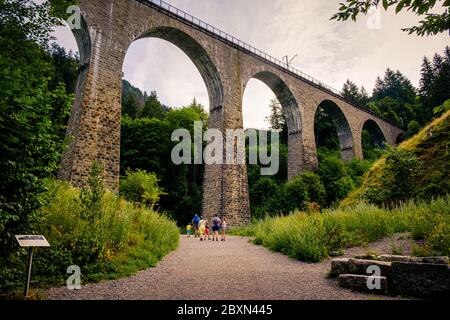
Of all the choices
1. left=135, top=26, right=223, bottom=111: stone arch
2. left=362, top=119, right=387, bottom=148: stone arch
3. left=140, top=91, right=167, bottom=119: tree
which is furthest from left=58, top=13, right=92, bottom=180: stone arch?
left=362, top=119, right=387, bottom=148: stone arch

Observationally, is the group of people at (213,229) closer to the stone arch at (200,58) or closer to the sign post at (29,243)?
the stone arch at (200,58)

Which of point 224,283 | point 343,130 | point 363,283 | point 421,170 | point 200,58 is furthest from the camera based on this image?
point 343,130

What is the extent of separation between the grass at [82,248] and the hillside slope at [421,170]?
8.91 metres

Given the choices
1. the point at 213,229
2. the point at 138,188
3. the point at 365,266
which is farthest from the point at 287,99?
the point at 365,266

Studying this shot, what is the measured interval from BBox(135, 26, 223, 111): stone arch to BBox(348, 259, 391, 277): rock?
602 inches

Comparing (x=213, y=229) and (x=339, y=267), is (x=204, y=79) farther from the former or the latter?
(x=339, y=267)

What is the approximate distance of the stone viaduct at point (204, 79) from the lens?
41.1 ft

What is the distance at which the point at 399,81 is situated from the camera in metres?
71.0

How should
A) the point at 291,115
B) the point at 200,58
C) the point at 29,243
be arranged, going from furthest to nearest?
the point at 291,115
the point at 200,58
the point at 29,243

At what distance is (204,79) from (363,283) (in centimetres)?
1748

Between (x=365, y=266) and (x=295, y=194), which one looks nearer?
(x=365, y=266)

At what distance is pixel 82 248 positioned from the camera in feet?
16.4

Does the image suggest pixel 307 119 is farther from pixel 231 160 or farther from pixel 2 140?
pixel 2 140

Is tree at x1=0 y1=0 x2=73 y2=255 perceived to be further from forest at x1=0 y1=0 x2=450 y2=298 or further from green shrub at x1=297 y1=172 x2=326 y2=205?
green shrub at x1=297 y1=172 x2=326 y2=205
